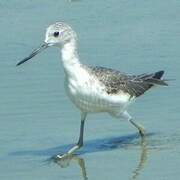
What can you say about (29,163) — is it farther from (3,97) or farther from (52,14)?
(52,14)

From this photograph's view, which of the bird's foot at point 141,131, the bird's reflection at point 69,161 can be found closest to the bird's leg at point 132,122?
the bird's foot at point 141,131

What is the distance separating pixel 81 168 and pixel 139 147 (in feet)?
3.26

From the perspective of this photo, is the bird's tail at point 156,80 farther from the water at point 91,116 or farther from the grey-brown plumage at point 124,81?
the water at point 91,116

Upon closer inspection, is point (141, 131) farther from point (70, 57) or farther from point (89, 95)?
point (70, 57)

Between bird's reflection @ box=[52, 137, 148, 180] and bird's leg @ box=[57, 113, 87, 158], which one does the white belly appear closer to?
bird's leg @ box=[57, 113, 87, 158]

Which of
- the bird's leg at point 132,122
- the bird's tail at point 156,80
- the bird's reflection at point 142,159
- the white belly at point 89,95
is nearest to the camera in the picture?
the bird's reflection at point 142,159

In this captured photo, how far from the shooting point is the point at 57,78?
12.6 meters

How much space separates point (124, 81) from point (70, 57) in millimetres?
882

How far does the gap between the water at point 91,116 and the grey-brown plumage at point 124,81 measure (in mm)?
386

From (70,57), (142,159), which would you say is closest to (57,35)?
(70,57)

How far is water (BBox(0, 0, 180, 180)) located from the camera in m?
9.94

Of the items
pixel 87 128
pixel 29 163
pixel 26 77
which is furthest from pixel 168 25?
pixel 29 163

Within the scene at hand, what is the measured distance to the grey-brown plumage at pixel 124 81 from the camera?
34.4 ft

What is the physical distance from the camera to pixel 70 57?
10305 millimetres
